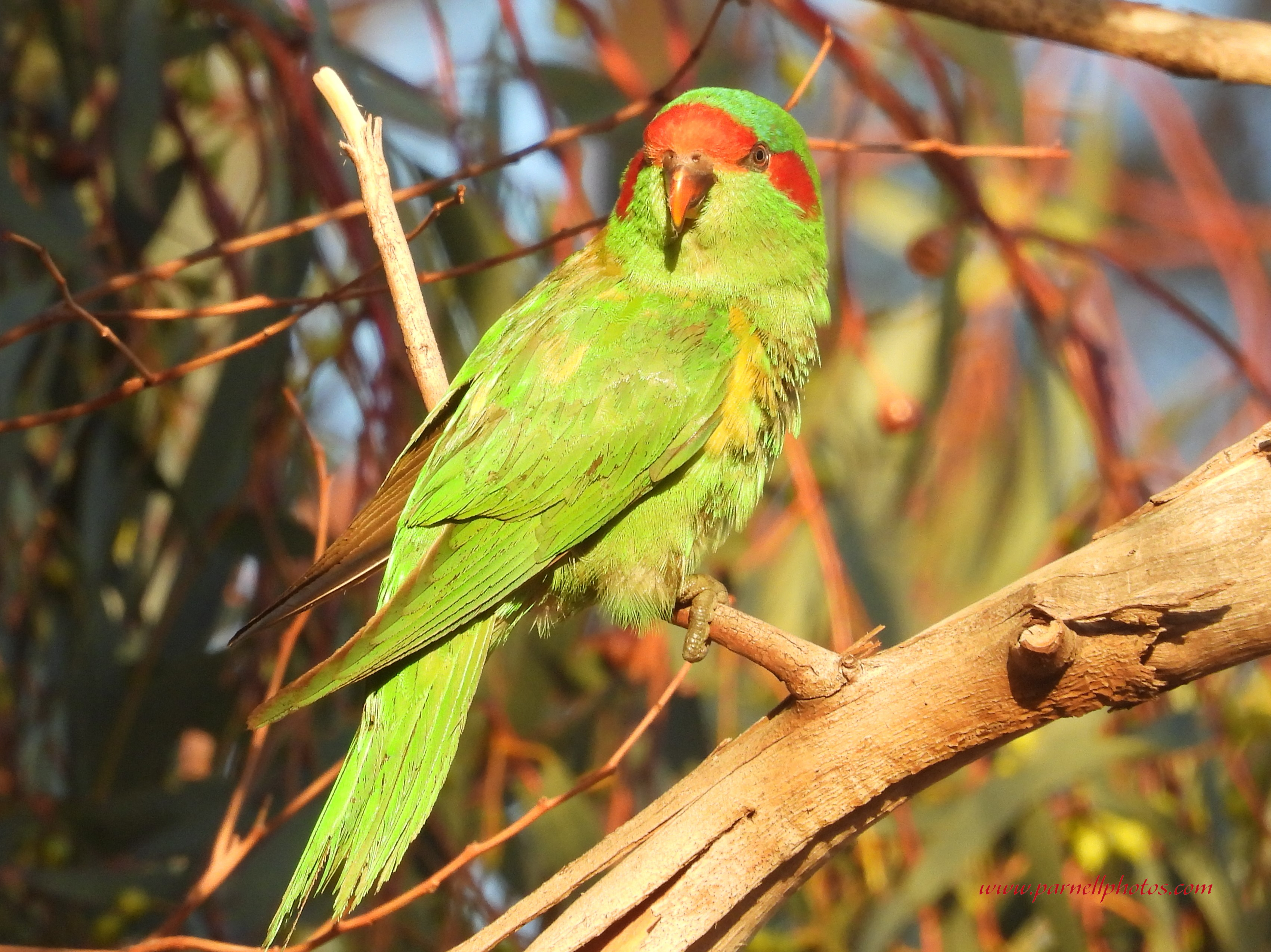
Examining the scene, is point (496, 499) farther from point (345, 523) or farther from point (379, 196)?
point (345, 523)

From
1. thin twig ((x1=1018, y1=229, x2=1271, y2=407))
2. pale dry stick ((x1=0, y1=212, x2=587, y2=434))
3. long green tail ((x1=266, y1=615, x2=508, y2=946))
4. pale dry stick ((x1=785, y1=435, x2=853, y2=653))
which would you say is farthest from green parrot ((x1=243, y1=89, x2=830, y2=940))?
thin twig ((x1=1018, y1=229, x2=1271, y2=407))

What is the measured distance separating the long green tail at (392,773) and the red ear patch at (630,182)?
82cm

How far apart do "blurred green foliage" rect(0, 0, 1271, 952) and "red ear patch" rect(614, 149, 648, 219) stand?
0.52m

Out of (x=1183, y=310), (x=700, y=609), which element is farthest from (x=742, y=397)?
(x=1183, y=310)

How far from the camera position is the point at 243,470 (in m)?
2.95

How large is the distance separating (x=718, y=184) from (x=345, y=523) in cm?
192

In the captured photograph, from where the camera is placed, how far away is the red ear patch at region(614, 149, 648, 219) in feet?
7.17

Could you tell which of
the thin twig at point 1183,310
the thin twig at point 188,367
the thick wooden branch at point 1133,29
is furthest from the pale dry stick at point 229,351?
the thin twig at point 1183,310

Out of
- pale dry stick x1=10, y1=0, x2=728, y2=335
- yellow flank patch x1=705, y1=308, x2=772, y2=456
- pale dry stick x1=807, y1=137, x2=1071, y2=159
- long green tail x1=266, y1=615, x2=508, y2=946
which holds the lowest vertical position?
long green tail x1=266, y1=615, x2=508, y2=946

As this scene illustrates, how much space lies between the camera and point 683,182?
80.5 inches

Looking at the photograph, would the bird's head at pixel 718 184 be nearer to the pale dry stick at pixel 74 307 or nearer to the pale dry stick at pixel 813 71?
the pale dry stick at pixel 813 71

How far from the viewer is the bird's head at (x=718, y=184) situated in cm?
209

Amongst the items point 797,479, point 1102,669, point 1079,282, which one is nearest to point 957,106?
point 1079,282

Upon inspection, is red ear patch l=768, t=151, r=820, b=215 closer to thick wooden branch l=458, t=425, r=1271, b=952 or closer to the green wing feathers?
the green wing feathers
